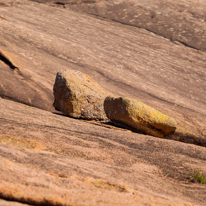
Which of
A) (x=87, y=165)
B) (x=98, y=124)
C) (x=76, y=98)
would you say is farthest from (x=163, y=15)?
(x=87, y=165)

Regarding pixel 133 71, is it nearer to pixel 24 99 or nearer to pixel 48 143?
pixel 24 99

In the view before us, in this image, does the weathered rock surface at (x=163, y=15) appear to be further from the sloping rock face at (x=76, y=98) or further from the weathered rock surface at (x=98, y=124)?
the sloping rock face at (x=76, y=98)

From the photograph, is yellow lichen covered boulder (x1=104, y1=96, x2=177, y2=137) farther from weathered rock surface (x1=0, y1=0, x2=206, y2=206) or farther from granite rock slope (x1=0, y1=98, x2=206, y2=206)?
granite rock slope (x1=0, y1=98, x2=206, y2=206)

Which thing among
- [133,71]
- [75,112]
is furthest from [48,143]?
[133,71]

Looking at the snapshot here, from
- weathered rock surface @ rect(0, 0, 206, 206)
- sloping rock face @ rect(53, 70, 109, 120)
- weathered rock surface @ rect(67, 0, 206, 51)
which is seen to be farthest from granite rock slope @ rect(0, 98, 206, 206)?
weathered rock surface @ rect(67, 0, 206, 51)

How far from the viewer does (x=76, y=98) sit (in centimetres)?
770

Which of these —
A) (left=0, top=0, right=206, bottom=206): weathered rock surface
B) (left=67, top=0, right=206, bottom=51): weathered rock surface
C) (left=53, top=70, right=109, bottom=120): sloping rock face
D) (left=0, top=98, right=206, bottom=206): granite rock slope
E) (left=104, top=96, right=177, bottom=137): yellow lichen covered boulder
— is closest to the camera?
(left=0, top=98, right=206, bottom=206): granite rock slope

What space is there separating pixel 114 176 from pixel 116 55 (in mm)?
9672

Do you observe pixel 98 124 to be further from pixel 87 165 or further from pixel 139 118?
pixel 87 165

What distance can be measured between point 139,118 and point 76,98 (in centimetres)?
196

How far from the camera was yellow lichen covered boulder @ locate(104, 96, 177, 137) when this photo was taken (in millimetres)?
7277

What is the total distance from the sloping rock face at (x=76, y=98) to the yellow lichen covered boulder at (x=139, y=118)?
0.66 metres

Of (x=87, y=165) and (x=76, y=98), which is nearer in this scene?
(x=87, y=165)

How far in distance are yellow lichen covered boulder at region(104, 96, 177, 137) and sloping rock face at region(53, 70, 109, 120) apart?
664mm
